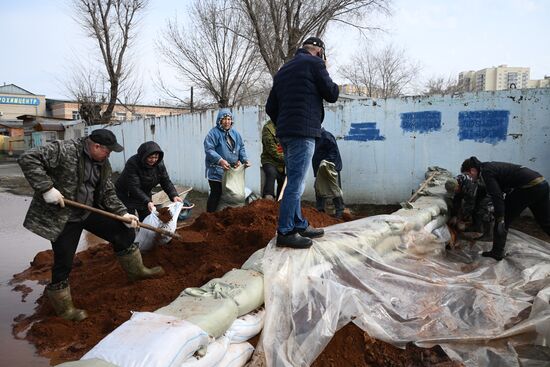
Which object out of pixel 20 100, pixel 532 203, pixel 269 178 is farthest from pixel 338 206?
pixel 20 100

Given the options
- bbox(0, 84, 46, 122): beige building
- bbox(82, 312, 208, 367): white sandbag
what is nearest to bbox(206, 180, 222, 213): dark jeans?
bbox(82, 312, 208, 367): white sandbag

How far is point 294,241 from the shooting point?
288 centimetres

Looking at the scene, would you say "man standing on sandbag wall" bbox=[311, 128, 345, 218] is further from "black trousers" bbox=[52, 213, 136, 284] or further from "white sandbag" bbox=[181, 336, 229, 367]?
"white sandbag" bbox=[181, 336, 229, 367]

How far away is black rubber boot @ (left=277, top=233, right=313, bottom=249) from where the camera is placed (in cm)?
287

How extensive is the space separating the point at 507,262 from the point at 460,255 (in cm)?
49

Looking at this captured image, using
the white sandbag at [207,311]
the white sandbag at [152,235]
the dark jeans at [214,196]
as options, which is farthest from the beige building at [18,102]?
the white sandbag at [207,311]

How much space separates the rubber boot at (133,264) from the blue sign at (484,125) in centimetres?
487

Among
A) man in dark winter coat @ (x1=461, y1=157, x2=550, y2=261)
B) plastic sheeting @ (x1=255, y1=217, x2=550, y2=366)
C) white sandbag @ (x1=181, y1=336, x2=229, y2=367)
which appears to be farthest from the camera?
man in dark winter coat @ (x1=461, y1=157, x2=550, y2=261)

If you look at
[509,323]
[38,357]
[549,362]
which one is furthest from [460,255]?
[38,357]

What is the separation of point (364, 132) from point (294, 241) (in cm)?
443

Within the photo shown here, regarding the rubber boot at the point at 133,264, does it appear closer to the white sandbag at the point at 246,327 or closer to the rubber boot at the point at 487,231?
the white sandbag at the point at 246,327

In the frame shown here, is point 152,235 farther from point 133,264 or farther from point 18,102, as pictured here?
point 18,102

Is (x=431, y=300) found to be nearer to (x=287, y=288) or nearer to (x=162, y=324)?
(x=287, y=288)

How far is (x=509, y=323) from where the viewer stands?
2.73 m
